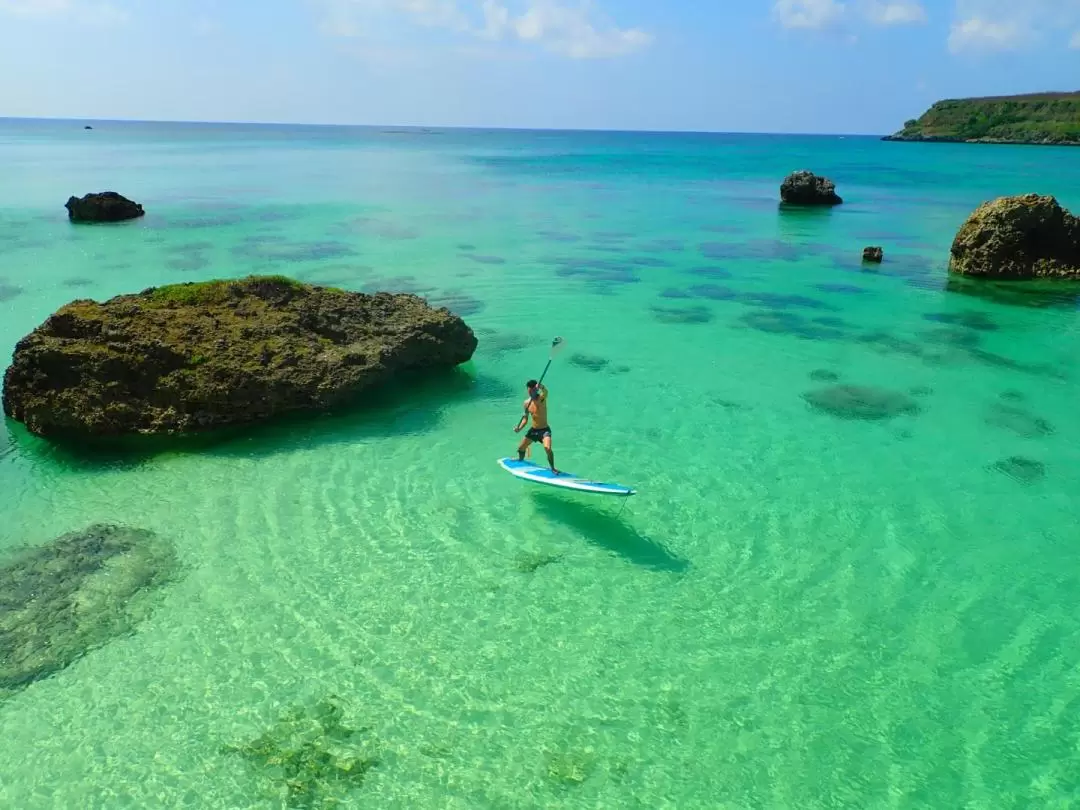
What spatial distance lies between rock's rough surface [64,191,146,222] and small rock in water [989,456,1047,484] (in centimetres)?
4408

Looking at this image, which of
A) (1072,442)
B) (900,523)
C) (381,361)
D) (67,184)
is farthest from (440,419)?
(67,184)

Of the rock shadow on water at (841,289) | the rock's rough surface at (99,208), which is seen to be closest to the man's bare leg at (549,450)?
the rock shadow on water at (841,289)

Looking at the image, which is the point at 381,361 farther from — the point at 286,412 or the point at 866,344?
the point at 866,344

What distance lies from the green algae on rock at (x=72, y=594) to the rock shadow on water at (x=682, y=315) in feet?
55.1

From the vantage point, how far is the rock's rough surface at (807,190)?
176 feet

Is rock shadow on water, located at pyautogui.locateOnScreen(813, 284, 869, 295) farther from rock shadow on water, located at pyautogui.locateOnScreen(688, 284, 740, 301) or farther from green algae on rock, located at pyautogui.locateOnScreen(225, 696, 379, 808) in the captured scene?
green algae on rock, located at pyautogui.locateOnScreen(225, 696, 379, 808)

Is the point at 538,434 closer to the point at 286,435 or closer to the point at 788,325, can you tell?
the point at 286,435

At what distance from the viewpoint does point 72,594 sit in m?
10.0

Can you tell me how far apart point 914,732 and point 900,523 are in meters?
4.62

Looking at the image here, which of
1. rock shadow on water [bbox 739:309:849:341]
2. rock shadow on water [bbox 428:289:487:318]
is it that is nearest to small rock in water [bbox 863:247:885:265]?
rock shadow on water [bbox 739:309:849:341]

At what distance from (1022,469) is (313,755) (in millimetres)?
13013

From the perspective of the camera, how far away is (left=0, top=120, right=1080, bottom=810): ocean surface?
7.72m

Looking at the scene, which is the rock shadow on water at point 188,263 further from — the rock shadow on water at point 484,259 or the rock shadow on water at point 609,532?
the rock shadow on water at point 609,532

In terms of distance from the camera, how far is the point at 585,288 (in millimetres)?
28062
